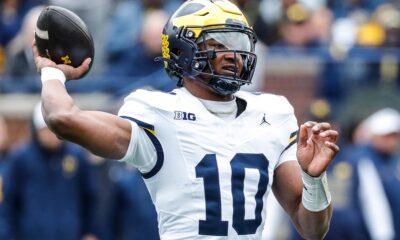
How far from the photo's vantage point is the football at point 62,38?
4.71 m

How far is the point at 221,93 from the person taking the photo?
16.2 ft

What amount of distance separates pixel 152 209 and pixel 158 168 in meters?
4.03

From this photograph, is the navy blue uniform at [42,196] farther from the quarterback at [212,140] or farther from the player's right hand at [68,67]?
the player's right hand at [68,67]

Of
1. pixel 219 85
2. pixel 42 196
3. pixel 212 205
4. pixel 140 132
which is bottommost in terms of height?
pixel 42 196

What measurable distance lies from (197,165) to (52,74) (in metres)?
0.67

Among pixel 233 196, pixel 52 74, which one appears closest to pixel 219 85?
pixel 233 196

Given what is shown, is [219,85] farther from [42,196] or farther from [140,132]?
[42,196]

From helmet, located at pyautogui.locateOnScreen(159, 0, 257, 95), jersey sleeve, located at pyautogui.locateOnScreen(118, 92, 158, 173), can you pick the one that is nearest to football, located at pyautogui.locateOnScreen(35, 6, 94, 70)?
jersey sleeve, located at pyautogui.locateOnScreen(118, 92, 158, 173)

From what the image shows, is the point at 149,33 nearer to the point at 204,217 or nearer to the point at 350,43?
the point at 350,43

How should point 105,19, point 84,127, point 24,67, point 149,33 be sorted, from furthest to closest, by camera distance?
point 105,19 < point 24,67 < point 149,33 < point 84,127

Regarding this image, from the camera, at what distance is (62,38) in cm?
473

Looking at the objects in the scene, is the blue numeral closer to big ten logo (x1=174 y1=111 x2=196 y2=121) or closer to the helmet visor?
big ten logo (x1=174 y1=111 x2=196 y2=121)

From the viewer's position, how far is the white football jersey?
15.6 feet

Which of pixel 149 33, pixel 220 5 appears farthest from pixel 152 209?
pixel 220 5
